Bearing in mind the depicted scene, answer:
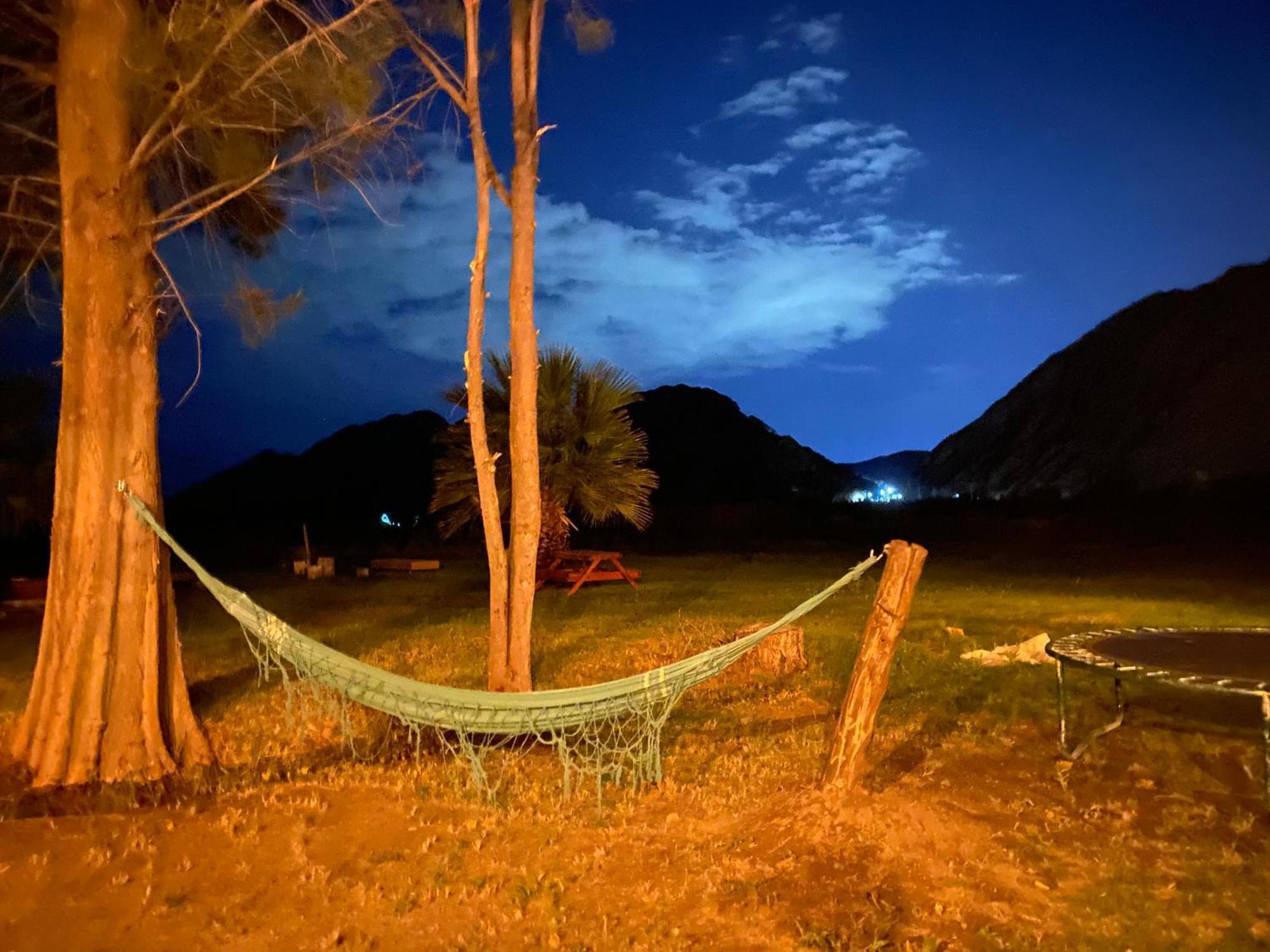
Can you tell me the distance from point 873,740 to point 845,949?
7.40 ft

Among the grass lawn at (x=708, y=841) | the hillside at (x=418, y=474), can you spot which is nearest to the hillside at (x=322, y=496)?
the hillside at (x=418, y=474)

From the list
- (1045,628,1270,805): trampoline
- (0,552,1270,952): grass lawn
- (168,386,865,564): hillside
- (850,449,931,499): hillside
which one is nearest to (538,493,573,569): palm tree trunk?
(0,552,1270,952): grass lawn

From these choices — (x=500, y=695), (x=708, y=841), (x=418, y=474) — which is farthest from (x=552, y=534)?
(x=418, y=474)

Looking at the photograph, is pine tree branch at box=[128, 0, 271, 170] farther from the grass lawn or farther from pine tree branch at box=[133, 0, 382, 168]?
the grass lawn

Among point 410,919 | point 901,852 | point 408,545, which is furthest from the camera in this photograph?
point 408,545

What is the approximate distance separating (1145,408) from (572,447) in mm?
31073

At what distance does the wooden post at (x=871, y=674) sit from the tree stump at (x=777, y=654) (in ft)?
9.63

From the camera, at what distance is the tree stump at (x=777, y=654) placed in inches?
269

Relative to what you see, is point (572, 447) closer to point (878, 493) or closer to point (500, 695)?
point (500, 695)

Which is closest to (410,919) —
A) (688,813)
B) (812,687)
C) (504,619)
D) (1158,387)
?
(688,813)

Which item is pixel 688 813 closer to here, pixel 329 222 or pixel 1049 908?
pixel 1049 908

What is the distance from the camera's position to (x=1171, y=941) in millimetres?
2797

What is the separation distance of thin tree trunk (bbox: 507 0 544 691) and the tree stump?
79.1 inches

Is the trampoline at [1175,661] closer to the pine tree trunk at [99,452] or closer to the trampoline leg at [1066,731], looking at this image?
the trampoline leg at [1066,731]
